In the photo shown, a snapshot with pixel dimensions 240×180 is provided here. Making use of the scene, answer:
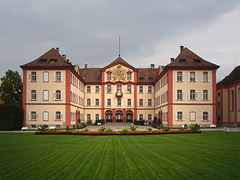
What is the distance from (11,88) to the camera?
51.6 metres

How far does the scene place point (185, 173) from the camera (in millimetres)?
7793

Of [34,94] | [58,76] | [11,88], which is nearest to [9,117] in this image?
[34,94]

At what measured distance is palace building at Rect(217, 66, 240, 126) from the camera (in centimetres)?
3942

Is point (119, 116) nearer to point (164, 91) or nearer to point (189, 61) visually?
point (164, 91)

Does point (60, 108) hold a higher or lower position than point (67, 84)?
lower

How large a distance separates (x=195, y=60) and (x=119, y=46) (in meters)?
22.5

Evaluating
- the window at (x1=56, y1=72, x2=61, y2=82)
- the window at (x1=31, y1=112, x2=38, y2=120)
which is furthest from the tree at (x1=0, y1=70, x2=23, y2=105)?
the window at (x1=56, y1=72, x2=61, y2=82)

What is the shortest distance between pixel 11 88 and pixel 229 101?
38902 millimetres

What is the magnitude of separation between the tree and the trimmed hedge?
14.7 metres

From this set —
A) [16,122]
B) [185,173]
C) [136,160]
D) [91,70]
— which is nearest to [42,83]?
[16,122]

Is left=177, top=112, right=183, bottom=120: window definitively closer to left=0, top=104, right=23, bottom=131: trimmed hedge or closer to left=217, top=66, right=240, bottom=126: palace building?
left=217, top=66, right=240, bottom=126: palace building

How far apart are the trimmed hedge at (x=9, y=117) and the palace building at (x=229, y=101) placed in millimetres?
31078

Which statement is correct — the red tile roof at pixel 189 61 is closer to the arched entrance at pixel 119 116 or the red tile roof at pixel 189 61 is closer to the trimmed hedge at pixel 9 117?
the arched entrance at pixel 119 116

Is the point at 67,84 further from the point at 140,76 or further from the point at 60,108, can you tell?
the point at 140,76
